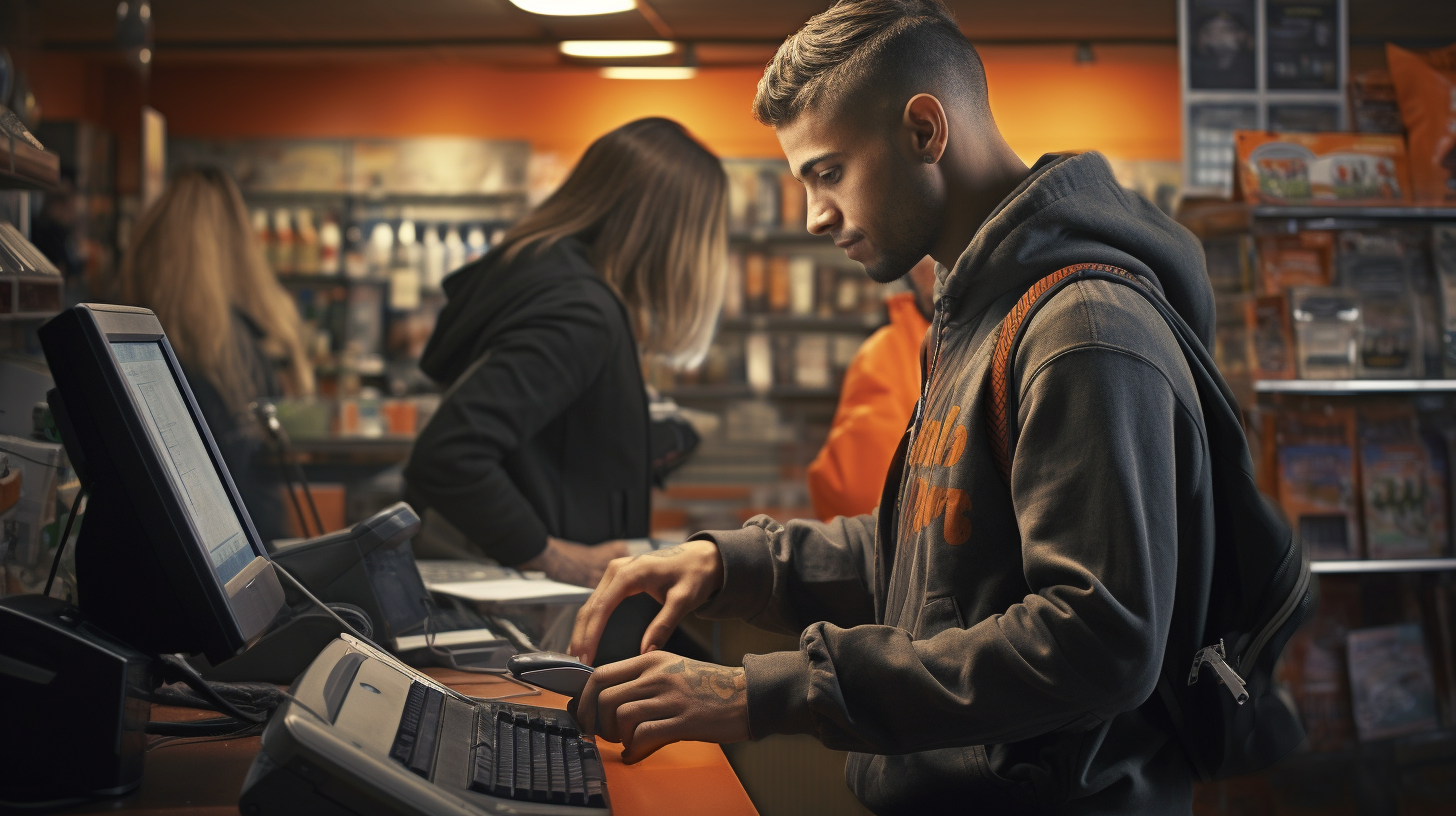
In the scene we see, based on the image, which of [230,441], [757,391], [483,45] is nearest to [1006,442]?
[230,441]

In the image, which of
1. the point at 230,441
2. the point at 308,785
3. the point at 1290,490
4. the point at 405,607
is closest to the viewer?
the point at 308,785

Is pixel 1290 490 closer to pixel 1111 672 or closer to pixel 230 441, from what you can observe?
pixel 1111 672

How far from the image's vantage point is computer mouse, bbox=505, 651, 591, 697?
3.54 ft

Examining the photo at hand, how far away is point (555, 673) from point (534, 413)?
1.08 metres

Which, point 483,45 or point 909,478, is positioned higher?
point 483,45

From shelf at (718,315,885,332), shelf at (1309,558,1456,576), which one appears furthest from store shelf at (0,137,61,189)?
shelf at (718,315,885,332)

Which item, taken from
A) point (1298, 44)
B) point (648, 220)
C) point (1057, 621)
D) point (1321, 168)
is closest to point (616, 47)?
point (1298, 44)

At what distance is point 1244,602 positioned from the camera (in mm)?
988

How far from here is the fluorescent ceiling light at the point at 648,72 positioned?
22.9 feet

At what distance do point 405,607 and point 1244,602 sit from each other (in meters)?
1.07

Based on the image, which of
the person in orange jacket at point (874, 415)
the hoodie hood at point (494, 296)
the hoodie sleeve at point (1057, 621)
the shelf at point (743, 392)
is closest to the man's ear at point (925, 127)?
the hoodie sleeve at point (1057, 621)

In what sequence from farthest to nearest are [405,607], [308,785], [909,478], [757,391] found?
[757,391] → [405,607] → [909,478] → [308,785]

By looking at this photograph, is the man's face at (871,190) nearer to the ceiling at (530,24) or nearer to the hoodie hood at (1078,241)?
the hoodie hood at (1078,241)

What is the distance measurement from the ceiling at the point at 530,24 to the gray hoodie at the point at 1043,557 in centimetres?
526
